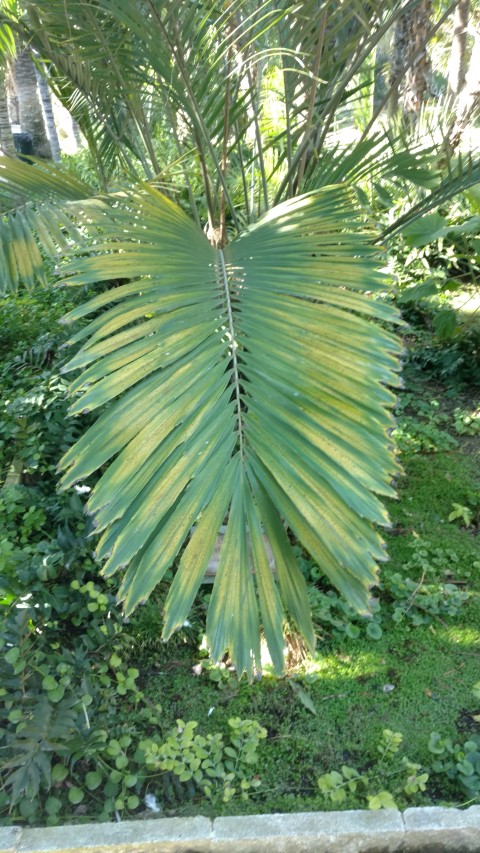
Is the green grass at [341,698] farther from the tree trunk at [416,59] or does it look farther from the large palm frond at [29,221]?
the tree trunk at [416,59]

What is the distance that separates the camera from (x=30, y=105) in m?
6.27

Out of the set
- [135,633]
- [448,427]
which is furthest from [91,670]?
[448,427]

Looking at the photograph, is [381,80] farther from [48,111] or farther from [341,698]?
[341,698]

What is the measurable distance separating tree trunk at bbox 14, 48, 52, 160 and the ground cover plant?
4556 mm

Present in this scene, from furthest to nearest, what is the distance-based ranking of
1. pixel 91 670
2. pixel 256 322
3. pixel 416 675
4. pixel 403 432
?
pixel 403 432 < pixel 416 675 < pixel 91 670 < pixel 256 322

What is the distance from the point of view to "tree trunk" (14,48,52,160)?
6258mm

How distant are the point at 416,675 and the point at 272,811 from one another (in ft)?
2.14

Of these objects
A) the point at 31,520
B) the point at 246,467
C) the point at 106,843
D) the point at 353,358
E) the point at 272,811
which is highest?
the point at 353,358

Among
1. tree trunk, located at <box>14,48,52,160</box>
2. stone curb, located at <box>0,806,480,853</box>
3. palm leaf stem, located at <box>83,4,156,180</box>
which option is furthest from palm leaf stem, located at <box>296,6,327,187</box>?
tree trunk, located at <box>14,48,52,160</box>

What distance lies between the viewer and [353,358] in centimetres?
115

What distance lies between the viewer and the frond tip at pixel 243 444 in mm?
1044

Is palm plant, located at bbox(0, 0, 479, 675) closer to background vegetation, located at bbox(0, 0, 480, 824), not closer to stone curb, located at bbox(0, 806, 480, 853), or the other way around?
background vegetation, located at bbox(0, 0, 480, 824)

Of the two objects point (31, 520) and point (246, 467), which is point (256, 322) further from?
point (31, 520)

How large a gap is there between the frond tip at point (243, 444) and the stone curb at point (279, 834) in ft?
2.18
